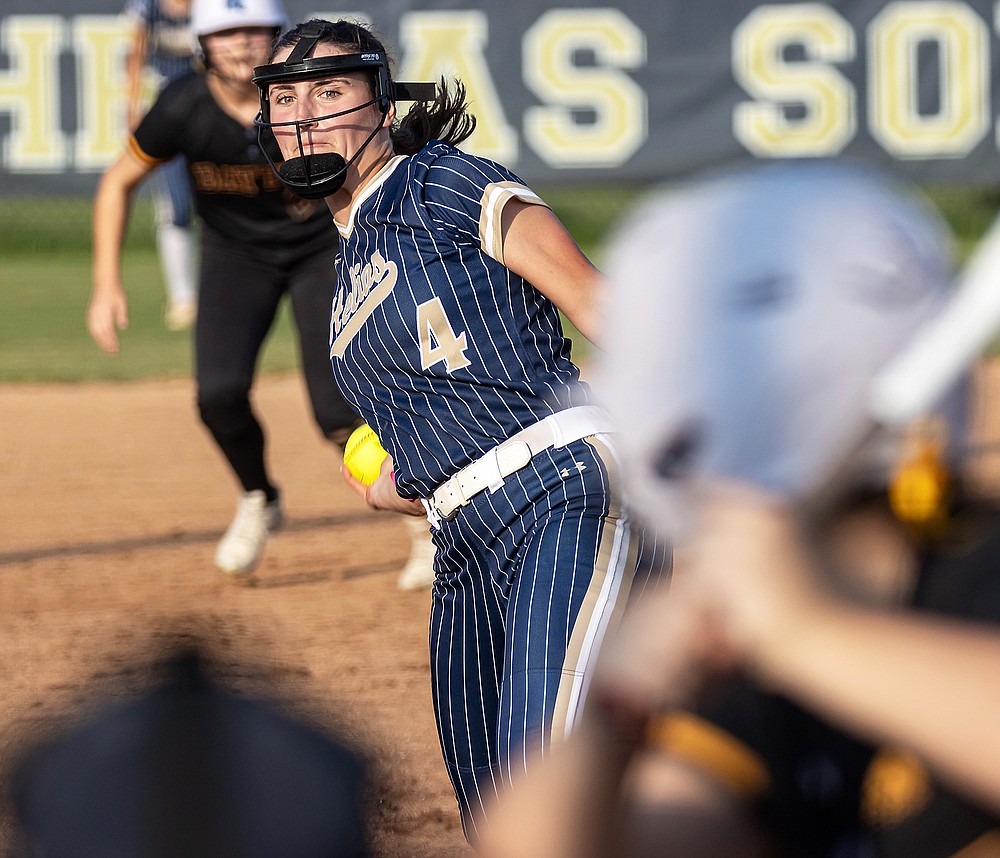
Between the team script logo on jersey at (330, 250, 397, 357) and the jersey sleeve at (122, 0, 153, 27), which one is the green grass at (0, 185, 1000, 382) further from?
the team script logo on jersey at (330, 250, 397, 357)

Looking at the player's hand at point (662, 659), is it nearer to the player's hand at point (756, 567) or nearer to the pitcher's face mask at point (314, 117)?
the player's hand at point (756, 567)

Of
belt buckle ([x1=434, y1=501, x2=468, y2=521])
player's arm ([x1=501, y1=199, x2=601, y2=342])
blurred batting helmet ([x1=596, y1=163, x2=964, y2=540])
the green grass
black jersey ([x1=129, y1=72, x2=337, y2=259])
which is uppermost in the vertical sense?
blurred batting helmet ([x1=596, y1=163, x2=964, y2=540])

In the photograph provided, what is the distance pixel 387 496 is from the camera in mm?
2939

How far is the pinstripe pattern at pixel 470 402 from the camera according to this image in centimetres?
253

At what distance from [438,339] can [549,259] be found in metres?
0.28

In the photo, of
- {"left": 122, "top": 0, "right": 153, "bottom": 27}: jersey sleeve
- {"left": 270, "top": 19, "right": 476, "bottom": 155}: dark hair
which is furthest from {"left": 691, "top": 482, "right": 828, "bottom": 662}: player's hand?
{"left": 122, "top": 0, "right": 153, "bottom": 27}: jersey sleeve

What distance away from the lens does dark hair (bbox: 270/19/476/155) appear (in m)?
2.89

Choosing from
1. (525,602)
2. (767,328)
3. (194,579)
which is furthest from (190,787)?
(194,579)

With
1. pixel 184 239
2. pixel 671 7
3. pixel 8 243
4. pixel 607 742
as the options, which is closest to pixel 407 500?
pixel 607 742

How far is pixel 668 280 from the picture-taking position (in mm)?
917

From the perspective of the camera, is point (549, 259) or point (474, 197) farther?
point (474, 197)

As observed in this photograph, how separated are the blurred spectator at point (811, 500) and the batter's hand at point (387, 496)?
6.17 ft

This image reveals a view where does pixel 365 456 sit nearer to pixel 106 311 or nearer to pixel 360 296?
pixel 360 296

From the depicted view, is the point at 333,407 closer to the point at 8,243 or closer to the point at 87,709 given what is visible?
the point at 87,709
